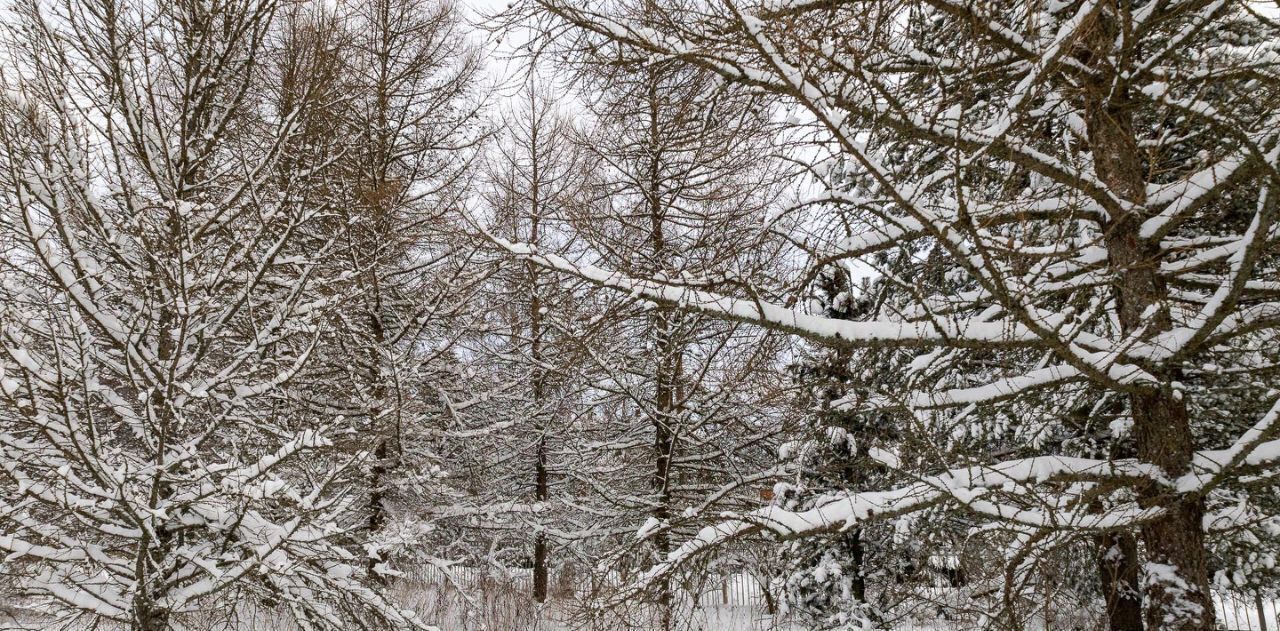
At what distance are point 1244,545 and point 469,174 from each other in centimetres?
923

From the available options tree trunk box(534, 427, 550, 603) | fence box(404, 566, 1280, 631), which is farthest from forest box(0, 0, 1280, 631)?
tree trunk box(534, 427, 550, 603)

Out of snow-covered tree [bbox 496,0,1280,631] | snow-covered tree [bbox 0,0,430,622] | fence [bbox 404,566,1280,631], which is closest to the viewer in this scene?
snow-covered tree [bbox 496,0,1280,631]

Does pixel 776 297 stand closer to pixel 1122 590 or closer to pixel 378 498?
pixel 1122 590

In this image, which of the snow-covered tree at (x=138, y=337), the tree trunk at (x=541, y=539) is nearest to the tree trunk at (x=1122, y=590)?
the snow-covered tree at (x=138, y=337)

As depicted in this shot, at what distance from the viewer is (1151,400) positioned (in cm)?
386

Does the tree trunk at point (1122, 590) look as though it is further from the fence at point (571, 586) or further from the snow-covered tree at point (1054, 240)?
the snow-covered tree at point (1054, 240)

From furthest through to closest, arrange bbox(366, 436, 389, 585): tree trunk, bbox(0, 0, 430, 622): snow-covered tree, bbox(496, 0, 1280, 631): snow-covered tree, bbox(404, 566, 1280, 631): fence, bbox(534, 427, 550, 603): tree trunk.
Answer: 1. bbox(534, 427, 550, 603): tree trunk
2. bbox(366, 436, 389, 585): tree trunk
3. bbox(404, 566, 1280, 631): fence
4. bbox(0, 0, 430, 622): snow-covered tree
5. bbox(496, 0, 1280, 631): snow-covered tree

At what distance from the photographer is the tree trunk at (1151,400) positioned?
340 centimetres

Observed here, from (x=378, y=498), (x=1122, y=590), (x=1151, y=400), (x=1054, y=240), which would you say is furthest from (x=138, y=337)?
(x=1122, y=590)

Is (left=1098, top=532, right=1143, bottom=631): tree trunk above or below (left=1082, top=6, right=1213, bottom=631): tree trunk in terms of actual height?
below

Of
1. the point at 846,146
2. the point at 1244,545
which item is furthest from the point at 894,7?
the point at 1244,545

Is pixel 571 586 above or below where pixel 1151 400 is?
below

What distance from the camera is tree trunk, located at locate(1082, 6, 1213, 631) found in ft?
11.1

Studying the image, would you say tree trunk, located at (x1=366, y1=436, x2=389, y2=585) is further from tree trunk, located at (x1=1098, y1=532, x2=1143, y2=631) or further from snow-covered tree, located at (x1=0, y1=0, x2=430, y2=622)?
tree trunk, located at (x1=1098, y1=532, x2=1143, y2=631)
